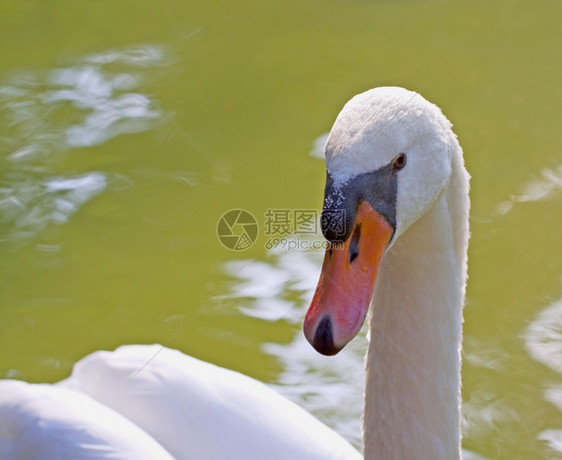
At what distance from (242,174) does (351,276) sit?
284 centimetres

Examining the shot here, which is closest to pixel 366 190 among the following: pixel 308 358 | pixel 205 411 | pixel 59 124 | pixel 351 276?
pixel 351 276

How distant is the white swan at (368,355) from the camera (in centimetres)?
177

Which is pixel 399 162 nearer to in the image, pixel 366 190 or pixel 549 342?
pixel 366 190

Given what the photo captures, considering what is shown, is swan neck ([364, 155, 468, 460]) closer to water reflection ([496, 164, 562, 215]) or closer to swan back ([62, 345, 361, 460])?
swan back ([62, 345, 361, 460])

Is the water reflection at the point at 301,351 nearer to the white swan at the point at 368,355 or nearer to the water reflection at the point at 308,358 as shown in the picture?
the water reflection at the point at 308,358

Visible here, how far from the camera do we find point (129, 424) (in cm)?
241

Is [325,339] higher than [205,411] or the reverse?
higher

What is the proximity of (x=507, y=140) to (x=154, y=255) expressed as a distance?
2106 millimetres

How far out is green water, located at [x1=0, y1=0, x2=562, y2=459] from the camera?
3.57 m

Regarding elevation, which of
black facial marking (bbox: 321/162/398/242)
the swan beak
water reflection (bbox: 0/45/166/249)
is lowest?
water reflection (bbox: 0/45/166/249)

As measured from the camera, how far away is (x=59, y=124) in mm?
5066

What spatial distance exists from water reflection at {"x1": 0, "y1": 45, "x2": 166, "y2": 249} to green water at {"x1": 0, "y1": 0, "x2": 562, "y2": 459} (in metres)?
0.01

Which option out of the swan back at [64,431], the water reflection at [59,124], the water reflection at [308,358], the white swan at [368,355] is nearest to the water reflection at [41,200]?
the water reflection at [59,124]

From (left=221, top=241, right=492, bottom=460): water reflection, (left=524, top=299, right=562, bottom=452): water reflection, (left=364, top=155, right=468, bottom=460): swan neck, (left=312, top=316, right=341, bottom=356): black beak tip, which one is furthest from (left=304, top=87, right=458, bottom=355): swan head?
(left=524, top=299, right=562, bottom=452): water reflection
